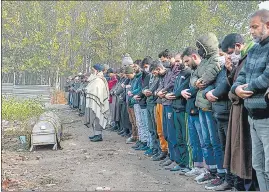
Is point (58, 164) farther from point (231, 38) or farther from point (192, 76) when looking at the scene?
point (231, 38)

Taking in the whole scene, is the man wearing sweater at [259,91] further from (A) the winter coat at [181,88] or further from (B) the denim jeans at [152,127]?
(B) the denim jeans at [152,127]

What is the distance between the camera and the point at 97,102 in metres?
10.4

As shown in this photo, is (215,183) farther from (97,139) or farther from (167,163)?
(97,139)

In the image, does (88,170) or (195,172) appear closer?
(195,172)

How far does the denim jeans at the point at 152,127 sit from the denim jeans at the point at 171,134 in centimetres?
81

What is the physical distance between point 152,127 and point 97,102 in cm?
293

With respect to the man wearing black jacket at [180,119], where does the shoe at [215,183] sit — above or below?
below

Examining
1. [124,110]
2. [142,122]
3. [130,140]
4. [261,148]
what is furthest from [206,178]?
[124,110]

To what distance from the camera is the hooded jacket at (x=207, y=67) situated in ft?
17.4

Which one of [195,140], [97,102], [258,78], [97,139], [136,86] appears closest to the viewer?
[258,78]

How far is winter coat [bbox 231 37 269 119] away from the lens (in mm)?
3883

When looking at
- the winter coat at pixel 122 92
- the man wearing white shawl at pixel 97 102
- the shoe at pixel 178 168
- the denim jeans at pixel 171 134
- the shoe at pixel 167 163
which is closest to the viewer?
the shoe at pixel 178 168

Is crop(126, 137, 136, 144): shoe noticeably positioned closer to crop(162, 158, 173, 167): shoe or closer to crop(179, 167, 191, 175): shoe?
crop(162, 158, 173, 167): shoe

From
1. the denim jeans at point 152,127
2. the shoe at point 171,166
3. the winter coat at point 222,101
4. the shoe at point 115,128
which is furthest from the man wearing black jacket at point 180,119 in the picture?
the shoe at point 115,128
